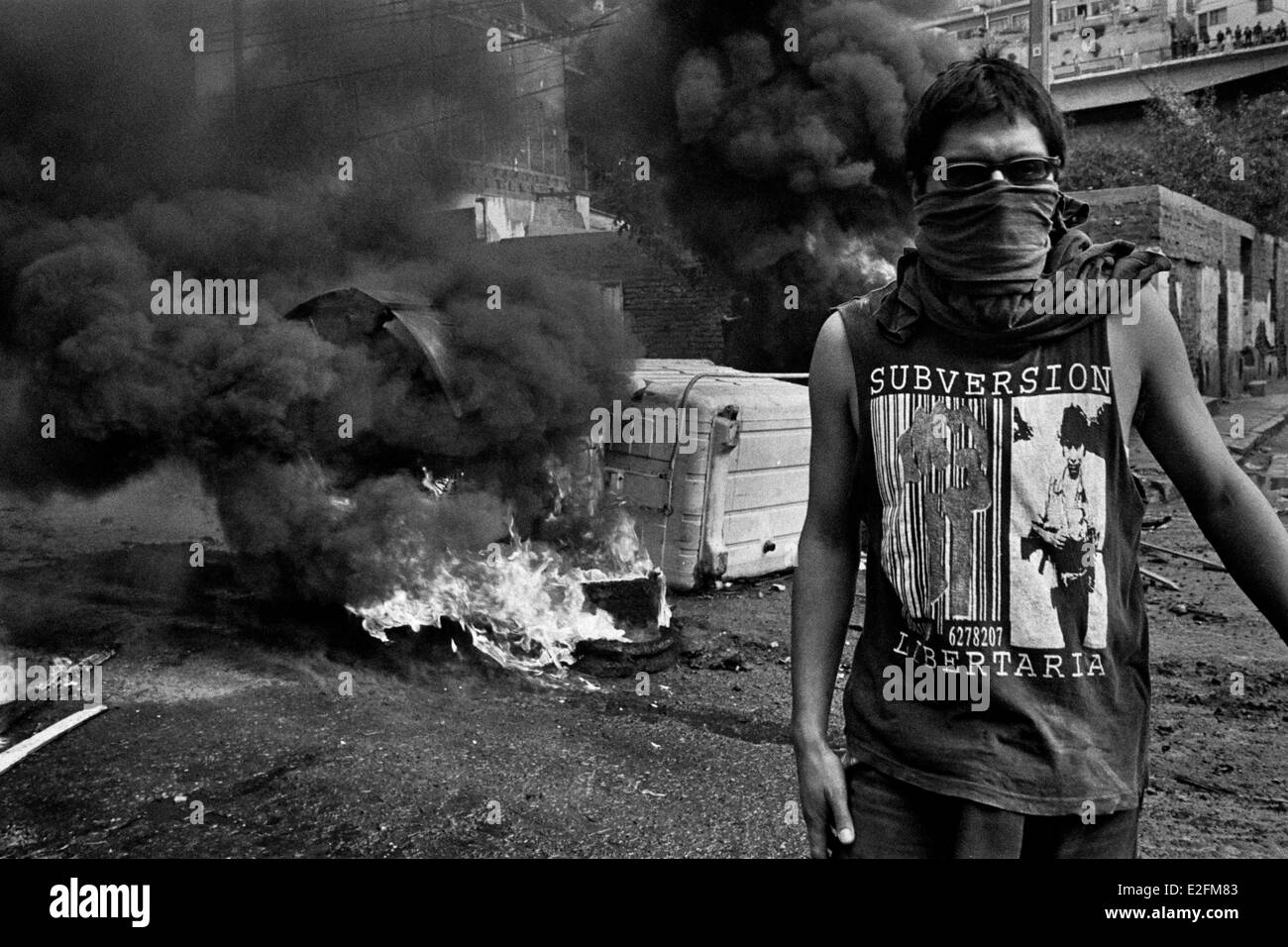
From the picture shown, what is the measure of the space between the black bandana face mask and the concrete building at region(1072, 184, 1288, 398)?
10013mm

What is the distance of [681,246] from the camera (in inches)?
683

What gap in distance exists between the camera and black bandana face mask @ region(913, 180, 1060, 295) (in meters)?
1.47

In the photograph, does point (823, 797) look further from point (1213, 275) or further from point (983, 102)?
point (1213, 275)

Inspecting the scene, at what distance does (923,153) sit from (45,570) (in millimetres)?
8056

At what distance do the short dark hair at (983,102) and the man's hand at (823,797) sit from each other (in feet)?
2.95

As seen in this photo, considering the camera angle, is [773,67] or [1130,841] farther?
[773,67]

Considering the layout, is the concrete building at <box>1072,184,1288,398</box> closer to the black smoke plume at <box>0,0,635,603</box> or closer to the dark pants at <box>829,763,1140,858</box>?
the black smoke plume at <box>0,0,635,603</box>

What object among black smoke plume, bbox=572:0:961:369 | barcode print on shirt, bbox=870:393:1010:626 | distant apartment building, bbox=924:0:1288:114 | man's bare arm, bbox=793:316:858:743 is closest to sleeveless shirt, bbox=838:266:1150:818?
barcode print on shirt, bbox=870:393:1010:626

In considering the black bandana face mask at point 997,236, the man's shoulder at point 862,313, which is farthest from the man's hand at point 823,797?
the black bandana face mask at point 997,236

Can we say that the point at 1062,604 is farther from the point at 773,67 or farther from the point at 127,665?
the point at 773,67

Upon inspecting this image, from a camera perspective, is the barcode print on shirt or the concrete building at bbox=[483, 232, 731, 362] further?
the concrete building at bbox=[483, 232, 731, 362]

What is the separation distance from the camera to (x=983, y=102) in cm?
149
